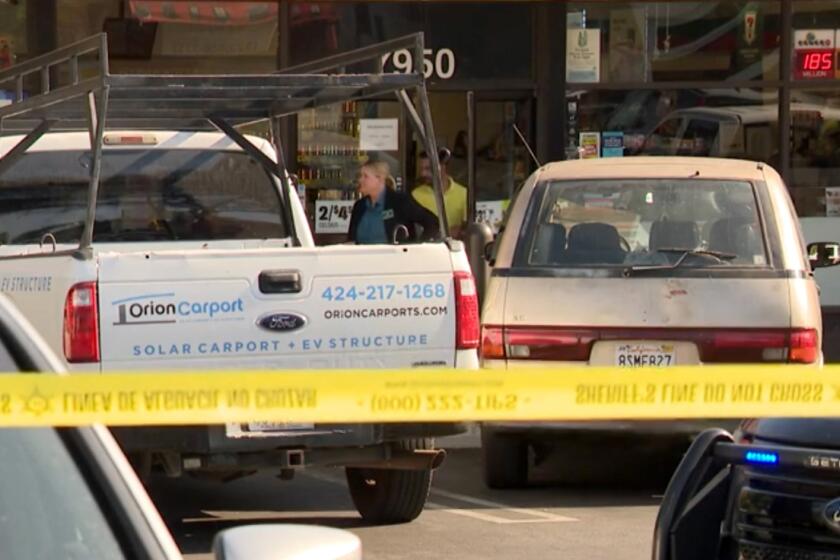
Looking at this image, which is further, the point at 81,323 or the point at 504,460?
the point at 504,460

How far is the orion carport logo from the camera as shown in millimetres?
7043

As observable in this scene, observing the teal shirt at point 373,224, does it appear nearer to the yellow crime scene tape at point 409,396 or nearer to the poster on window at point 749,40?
the poster on window at point 749,40

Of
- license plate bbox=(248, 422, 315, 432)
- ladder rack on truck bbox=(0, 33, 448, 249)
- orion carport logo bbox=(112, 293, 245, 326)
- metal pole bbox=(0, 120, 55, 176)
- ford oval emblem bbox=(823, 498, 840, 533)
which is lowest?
license plate bbox=(248, 422, 315, 432)

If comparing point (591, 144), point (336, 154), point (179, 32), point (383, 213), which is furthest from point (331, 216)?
point (383, 213)

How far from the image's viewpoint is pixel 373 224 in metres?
11.4

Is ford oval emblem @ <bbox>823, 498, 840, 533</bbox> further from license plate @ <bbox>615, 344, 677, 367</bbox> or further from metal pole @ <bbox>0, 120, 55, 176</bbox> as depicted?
metal pole @ <bbox>0, 120, 55, 176</bbox>

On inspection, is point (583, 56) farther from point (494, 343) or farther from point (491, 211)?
point (494, 343)

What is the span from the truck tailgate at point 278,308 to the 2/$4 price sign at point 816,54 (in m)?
7.82

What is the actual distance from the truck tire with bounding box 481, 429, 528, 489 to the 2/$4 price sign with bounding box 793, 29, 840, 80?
6.36 metres

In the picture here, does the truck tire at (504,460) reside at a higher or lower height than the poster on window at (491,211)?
lower

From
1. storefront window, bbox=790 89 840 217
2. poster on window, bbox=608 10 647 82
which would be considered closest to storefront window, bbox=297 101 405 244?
poster on window, bbox=608 10 647 82

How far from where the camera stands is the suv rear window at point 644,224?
8.86 metres

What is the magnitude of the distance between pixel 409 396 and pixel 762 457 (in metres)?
1.77

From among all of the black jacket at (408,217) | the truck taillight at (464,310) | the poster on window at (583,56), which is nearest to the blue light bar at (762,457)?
the truck taillight at (464,310)
